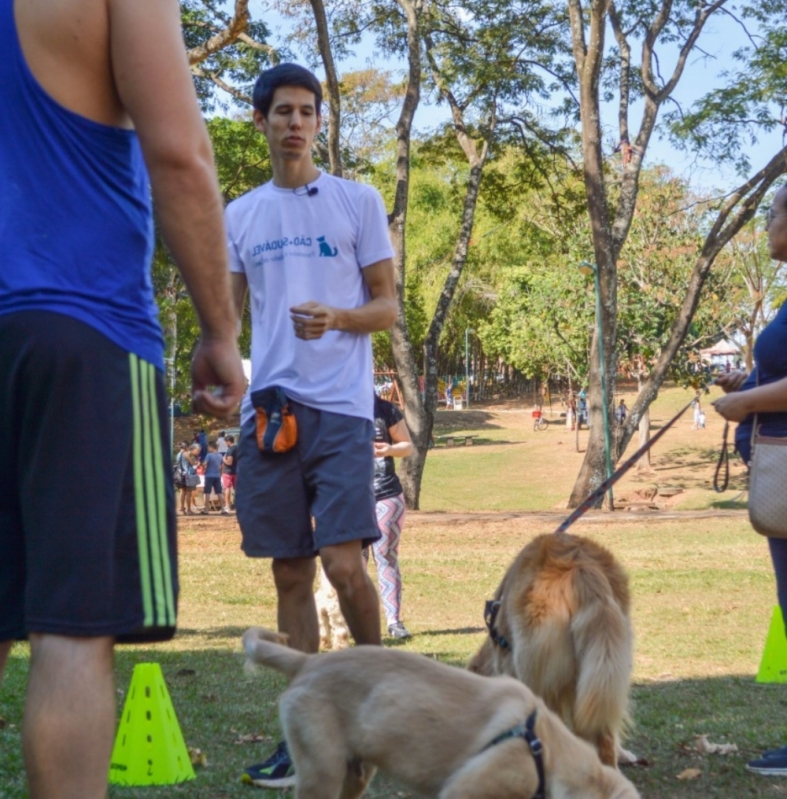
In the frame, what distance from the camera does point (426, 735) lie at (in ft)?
11.3

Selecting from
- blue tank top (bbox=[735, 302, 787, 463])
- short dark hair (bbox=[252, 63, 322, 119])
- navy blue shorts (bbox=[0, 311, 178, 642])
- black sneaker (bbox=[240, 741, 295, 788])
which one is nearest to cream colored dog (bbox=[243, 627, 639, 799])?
black sneaker (bbox=[240, 741, 295, 788])

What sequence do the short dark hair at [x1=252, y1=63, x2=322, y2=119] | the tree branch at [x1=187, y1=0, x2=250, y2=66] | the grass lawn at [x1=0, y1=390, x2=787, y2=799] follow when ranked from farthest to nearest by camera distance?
1. the tree branch at [x1=187, y1=0, x2=250, y2=66]
2. the grass lawn at [x1=0, y1=390, x2=787, y2=799]
3. the short dark hair at [x1=252, y1=63, x2=322, y2=119]

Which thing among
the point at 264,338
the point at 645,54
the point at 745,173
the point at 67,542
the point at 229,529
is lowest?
the point at 229,529

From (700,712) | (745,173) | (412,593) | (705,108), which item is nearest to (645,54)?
(705,108)

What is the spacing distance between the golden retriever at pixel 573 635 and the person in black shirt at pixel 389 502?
3692mm

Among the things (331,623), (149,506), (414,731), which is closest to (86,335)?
(149,506)

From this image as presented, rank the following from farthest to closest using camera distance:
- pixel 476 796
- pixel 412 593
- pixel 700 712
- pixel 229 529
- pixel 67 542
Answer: pixel 229 529 → pixel 412 593 → pixel 700 712 → pixel 476 796 → pixel 67 542

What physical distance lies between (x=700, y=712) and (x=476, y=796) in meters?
2.96

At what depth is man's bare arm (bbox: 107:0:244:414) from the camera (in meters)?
2.31

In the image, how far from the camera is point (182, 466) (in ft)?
104

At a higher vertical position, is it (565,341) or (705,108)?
(705,108)

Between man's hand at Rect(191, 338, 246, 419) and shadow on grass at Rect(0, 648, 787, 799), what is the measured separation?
1311mm

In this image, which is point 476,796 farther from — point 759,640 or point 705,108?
point 705,108

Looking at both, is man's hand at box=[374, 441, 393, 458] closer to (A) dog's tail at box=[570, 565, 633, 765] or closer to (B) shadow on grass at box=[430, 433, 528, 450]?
(A) dog's tail at box=[570, 565, 633, 765]
